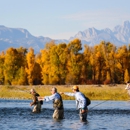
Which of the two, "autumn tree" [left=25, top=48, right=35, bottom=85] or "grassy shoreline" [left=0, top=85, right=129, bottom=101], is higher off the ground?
"autumn tree" [left=25, top=48, right=35, bottom=85]

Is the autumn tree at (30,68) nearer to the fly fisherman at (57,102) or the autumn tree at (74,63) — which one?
the autumn tree at (74,63)

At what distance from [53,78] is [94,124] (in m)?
80.5

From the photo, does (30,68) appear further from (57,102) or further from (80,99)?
(80,99)

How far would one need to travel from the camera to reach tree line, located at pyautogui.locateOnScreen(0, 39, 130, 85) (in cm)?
11338

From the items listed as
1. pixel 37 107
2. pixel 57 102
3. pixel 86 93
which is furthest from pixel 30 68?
pixel 57 102

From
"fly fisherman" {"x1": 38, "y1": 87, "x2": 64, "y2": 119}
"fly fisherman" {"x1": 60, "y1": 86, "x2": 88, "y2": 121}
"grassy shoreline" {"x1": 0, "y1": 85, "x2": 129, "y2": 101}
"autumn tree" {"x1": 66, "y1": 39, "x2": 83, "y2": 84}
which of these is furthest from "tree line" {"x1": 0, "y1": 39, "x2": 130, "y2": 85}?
"fly fisherman" {"x1": 60, "y1": 86, "x2": 88, "y2": 121}

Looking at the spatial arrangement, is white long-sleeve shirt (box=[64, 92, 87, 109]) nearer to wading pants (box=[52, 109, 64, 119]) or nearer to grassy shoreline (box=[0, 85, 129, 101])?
wading pants (box=[52, 109, 64, 119])

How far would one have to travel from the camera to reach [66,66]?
377ft

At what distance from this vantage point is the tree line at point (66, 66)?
372 feet

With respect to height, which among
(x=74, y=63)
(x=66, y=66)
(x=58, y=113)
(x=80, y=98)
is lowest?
(x=58, y=113)

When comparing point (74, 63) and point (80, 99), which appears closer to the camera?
point (80, 99)

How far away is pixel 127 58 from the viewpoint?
402 ft

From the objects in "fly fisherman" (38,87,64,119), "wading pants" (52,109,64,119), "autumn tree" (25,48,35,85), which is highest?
"autumn tree" (25,48,35,85)

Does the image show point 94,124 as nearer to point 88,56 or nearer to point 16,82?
point 16,82
